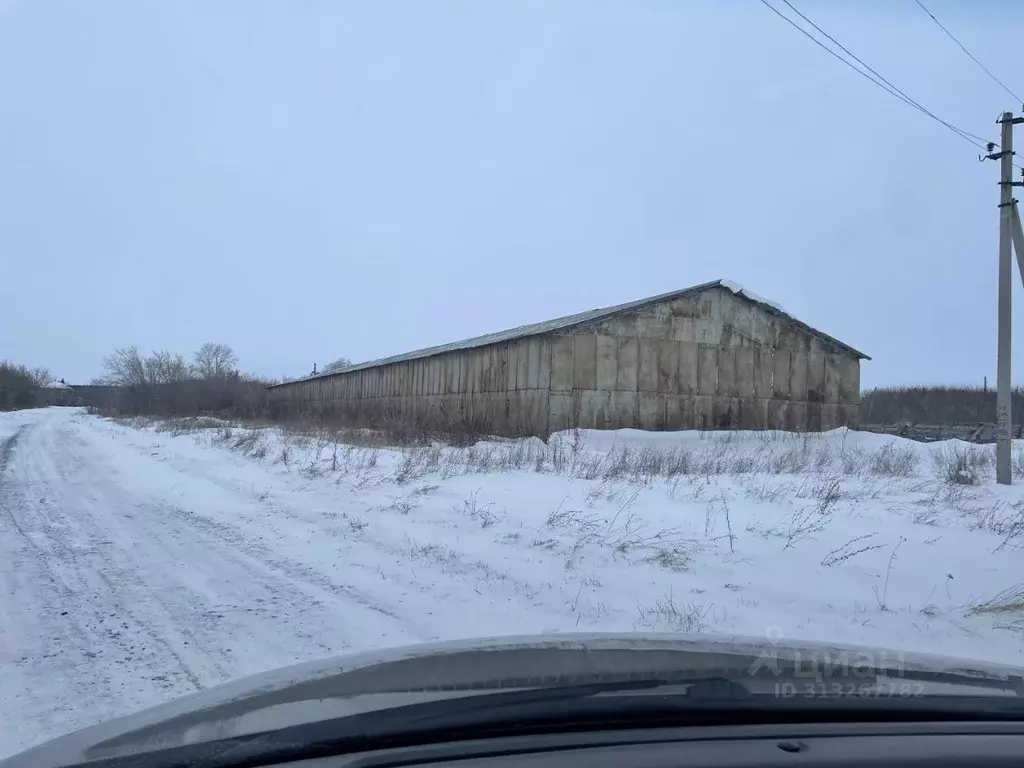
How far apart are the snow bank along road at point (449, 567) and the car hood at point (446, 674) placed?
1786mm

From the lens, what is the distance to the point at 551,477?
1282cm

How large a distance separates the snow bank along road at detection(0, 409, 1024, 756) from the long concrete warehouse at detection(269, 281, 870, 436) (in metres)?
10.2

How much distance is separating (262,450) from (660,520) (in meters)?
11.7

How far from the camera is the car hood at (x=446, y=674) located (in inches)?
82.2

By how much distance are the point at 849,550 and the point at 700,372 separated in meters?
18.6

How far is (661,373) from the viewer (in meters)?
25.0

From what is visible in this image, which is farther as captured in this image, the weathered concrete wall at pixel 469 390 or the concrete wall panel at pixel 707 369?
the concrete wall panel at pixel 707 369

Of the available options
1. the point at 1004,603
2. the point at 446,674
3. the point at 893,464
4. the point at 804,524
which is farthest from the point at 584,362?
the point at 446,674

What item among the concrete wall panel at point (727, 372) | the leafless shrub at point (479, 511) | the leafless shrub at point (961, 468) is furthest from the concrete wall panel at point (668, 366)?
the leafless shrub at point (479, 511)

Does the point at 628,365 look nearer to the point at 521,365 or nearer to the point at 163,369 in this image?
the point at 521,365

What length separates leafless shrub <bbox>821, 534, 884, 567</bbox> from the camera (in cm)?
710

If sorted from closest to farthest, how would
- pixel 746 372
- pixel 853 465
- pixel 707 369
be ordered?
1. pixel 853 465
2. pixel 707 369
3. pixel 746 372

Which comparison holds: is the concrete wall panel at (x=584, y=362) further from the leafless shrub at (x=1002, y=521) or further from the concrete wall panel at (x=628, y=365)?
the leafless shrub at (x=1002, y=521)

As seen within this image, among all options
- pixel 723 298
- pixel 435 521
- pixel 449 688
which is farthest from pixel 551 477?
pixel 723 298
